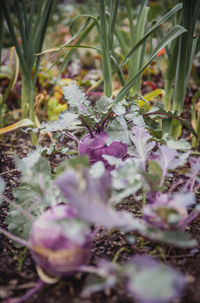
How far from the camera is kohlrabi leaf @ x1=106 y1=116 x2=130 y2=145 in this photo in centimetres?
73

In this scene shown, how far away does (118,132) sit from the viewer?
29.2 inches

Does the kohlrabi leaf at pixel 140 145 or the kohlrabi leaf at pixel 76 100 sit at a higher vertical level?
the kohlrabi leaf at pixel 76 100

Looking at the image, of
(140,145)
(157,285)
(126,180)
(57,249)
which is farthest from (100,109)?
(157,285)

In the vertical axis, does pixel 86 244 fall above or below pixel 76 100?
below

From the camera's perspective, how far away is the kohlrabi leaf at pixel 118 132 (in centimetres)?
73

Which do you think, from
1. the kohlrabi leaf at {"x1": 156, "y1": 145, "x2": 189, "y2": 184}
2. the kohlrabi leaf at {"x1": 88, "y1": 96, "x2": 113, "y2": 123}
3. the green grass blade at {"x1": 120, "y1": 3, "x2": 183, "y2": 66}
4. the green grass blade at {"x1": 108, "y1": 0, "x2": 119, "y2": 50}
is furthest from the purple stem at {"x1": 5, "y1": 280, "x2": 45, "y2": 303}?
the green grass blade at {"x1": 108, "y1": 0, "x2": 119, "y2": 50}

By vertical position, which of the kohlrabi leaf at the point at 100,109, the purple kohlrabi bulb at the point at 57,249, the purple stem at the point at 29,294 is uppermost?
the kohlrabi leaf at the point at 100,109

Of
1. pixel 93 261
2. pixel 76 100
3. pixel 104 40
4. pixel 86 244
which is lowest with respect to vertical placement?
pixel 93 261

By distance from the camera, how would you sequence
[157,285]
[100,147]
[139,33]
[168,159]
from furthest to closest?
[139,33], [100,147], [168,159], [157,285]

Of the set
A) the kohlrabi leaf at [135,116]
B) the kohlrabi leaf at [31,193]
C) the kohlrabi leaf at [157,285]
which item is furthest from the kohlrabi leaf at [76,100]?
the kohlrabi leaf at [157,285]

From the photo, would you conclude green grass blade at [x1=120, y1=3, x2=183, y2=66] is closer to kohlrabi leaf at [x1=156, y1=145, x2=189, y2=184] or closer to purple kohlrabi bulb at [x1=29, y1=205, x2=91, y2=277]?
kohlrabi leaf at [x1=156, y1=145, x2=189, y2=184]

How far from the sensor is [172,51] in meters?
1.11

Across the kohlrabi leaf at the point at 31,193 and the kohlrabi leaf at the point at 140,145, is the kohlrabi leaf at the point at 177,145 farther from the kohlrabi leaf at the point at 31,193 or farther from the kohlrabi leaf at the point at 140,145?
the kohlrabi leaf at the point at 31,193

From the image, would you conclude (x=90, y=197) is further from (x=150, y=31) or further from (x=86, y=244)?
(x=150, y=31)
